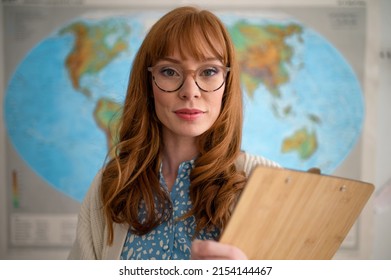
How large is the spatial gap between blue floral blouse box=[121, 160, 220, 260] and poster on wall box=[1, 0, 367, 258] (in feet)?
2.77

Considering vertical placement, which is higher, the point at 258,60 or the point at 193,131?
the point at 258,60

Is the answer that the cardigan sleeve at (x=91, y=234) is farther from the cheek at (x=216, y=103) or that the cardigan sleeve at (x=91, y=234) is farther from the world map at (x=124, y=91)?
the world map at (x=124, y=91)

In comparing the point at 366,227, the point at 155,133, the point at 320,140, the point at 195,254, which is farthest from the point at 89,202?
the point at 366,227

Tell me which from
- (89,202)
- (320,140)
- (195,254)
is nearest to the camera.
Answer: (195,254)

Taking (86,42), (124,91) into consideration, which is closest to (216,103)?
(124,91)

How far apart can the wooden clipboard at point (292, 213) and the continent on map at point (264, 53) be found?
101 centimetres

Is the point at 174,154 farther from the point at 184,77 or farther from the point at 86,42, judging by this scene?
the point at 86,42

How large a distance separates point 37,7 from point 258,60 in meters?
0.92

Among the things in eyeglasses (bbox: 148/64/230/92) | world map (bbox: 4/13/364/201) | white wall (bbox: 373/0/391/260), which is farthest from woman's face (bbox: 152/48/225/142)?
white wall (bbox: 373/0/391/260)

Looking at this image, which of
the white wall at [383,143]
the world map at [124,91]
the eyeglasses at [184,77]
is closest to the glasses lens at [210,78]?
the eyeglasses at [184,77]

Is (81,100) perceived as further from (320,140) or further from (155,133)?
(320,140)

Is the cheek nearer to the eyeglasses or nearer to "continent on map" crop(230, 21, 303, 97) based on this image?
the eyeglasses

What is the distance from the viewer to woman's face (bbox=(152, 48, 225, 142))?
91cm

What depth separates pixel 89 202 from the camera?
1036 mm
